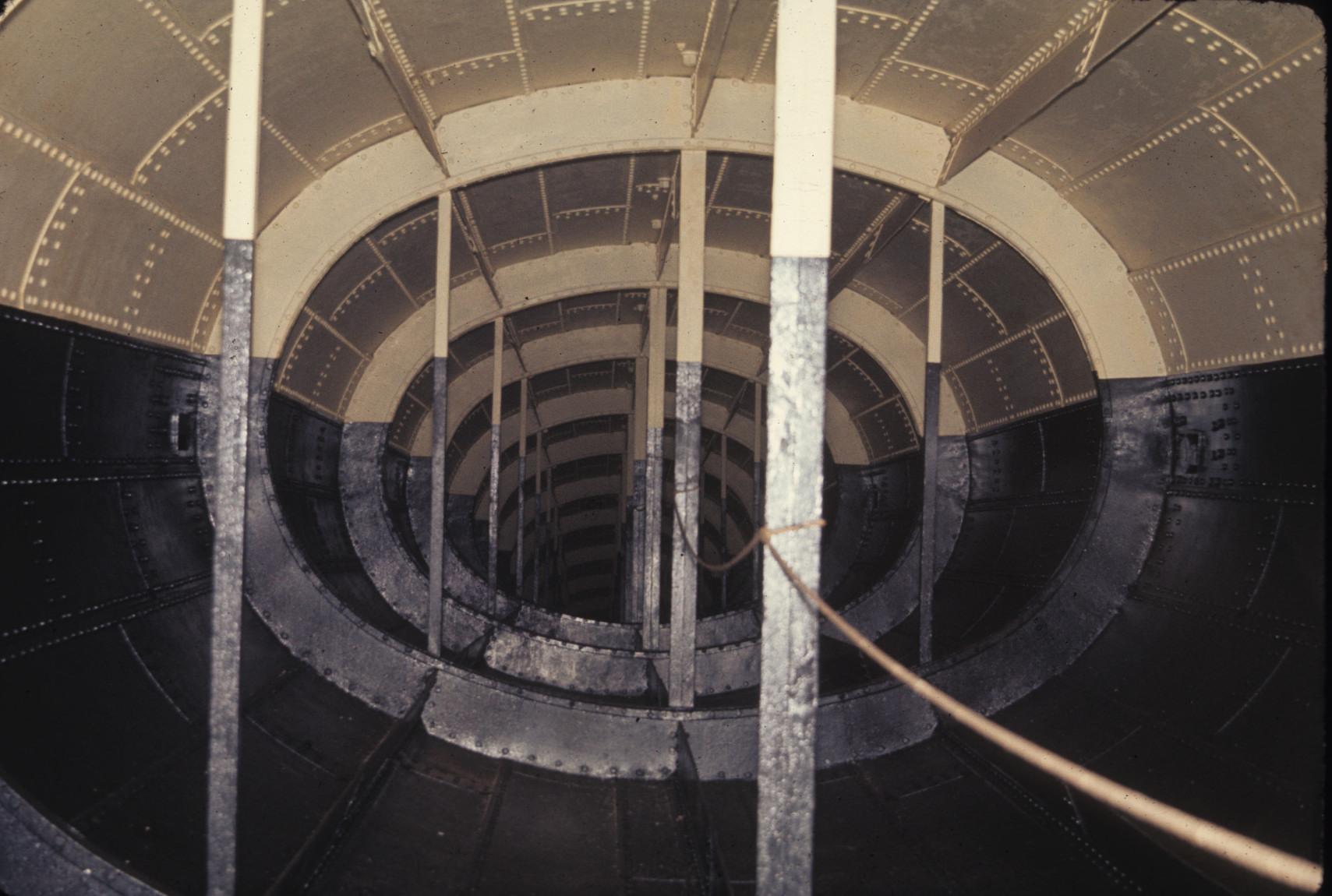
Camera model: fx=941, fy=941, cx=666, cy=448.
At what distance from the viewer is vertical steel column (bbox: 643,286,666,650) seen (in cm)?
1018

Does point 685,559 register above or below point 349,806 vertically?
above

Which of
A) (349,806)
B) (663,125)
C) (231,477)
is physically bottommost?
(349,806)

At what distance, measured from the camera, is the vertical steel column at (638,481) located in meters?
14.4

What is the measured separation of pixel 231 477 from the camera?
3678 millimetres

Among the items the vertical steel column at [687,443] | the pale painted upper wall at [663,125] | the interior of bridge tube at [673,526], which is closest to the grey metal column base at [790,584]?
the interior of bridge tube at [673,526]

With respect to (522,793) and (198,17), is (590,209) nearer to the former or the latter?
(198,17)

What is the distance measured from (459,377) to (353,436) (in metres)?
3.87

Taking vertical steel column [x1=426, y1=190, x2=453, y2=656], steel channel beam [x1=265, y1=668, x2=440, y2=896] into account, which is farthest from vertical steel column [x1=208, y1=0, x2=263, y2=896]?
vertical steel column [x1=426, y1=190, x2=453, y2=656]

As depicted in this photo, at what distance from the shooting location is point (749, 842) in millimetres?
6688

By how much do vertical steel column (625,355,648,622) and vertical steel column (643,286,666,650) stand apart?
2.55m

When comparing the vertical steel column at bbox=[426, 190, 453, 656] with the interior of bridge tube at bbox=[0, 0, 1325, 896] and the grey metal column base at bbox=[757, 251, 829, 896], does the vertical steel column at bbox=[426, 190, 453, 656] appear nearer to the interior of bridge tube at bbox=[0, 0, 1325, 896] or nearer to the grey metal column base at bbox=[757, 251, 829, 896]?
the interior of bridge tube at bbox=[0, 0, 1325, 896]

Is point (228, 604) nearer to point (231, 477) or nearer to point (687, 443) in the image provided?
point (231, 477)

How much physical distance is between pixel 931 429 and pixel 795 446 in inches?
242

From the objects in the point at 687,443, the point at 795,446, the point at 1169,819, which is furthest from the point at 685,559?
the point at 1169,819
